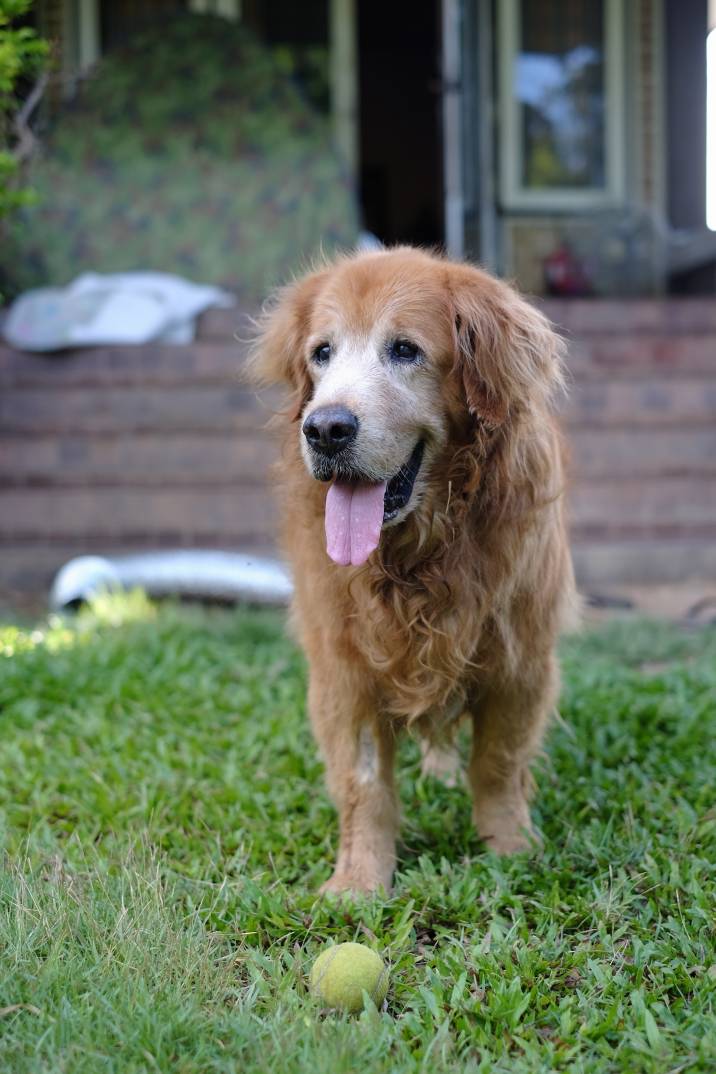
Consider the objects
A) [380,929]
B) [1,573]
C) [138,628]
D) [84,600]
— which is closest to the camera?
[380,929]

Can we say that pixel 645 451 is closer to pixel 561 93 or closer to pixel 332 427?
pixel 561 93

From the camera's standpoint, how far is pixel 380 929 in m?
2.66

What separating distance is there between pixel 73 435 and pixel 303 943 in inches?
200

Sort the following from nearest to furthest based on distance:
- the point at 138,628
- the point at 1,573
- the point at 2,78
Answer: the point at 2,78, the point at 138,628, the point at 1,573

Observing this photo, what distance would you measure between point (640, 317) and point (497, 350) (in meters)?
4.91

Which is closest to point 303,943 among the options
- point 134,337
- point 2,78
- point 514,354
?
point 514,354

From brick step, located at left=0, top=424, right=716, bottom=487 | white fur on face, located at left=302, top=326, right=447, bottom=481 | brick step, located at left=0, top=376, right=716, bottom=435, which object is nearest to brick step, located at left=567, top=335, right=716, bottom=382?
brick step, located at left=0, top=376, right=716, bottom=435

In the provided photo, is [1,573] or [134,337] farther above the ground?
[134,337]

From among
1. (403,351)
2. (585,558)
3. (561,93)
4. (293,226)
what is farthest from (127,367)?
(561,93)

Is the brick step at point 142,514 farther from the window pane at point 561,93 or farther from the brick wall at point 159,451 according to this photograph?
the window pane at point 561,93

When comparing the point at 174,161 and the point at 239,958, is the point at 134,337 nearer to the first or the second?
the point at 174,161

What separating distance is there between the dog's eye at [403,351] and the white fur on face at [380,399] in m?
0.01

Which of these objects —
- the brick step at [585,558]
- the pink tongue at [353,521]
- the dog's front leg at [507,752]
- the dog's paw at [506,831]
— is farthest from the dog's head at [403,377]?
the brick step at [585,558]

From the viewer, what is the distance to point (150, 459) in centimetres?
715
